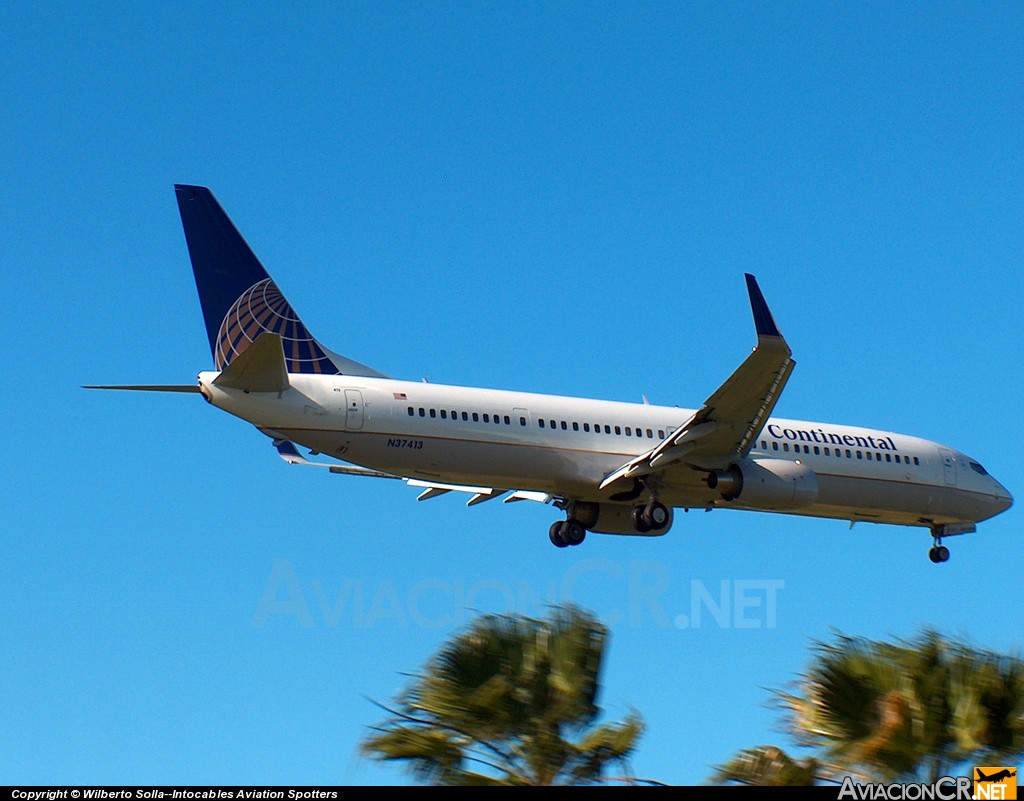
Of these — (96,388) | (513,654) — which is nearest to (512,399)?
(96,388)

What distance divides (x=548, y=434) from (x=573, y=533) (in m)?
3.81

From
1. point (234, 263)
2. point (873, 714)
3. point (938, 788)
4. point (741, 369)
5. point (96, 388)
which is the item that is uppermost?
point (234, 263)

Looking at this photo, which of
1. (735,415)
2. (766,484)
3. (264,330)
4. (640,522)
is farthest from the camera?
(640,522)

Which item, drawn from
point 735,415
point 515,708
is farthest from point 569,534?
point 515,708

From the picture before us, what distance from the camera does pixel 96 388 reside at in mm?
25875

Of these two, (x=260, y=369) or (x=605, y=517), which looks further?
(x=605, y=517)

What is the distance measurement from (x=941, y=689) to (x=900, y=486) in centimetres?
2008

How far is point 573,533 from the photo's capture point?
34.3 metres

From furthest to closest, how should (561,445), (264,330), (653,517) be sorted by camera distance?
(653,517) < (561,445) < (264,330)

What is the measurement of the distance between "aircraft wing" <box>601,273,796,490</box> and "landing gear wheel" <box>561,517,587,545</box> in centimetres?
246

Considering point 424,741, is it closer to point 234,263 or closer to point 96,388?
point 96,388

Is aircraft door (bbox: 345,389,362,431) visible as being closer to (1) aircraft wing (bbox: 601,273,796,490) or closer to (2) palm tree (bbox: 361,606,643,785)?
(1) aircraft wing (bbox: 601,273,796,490)

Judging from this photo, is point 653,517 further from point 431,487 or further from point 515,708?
point 515,708

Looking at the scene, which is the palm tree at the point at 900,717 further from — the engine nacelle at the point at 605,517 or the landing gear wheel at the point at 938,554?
the landing gear wheel at the point at 938,554
